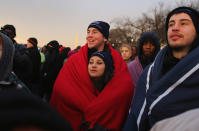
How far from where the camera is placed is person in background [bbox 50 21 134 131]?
2.17 m

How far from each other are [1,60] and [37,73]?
111 inches

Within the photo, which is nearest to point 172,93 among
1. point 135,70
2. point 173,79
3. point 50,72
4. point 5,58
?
point 173,79

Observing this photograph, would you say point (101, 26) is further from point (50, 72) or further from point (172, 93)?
point (50, 72)

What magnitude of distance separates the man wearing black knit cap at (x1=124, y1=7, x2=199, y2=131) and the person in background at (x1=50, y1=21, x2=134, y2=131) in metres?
0.28

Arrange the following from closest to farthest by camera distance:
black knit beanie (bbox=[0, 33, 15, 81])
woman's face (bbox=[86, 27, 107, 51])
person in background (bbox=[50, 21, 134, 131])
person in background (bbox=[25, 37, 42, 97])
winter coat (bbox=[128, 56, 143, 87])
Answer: black knit beanie (bbox=[0, 33, 15, 81])
person in background (bbox=[50, 21, 134, 131])
woman's face (bbox=[86, 27, 107, 51])
winter coat (bbox=[128, 56, 143, 87])
person in background (bbox=[25, 37, 42, 97])

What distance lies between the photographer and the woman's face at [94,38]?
2.81 meters

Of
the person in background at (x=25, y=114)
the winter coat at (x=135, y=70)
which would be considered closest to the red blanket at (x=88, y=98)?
the winter coat at (x=135, y=70)

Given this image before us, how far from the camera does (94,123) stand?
83.6 inches

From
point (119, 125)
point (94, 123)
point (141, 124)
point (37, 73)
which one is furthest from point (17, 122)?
point (37, 73)

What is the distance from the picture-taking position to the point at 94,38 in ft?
9.21

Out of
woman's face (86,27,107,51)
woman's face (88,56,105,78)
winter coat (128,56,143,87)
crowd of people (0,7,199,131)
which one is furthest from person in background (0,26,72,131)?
winter coat (128,56,143,87)

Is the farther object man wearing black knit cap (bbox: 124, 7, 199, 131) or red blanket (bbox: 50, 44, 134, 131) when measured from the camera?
red blanket (bbox: 50, 44, 134, 131)

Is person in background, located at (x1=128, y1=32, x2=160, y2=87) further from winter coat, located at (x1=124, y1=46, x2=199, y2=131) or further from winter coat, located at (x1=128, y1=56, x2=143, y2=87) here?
winter coat, located at (x1=124, y1=46, x2=199, y2=131)

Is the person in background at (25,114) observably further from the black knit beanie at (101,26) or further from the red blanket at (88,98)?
the black knit beanie at (101,26)
